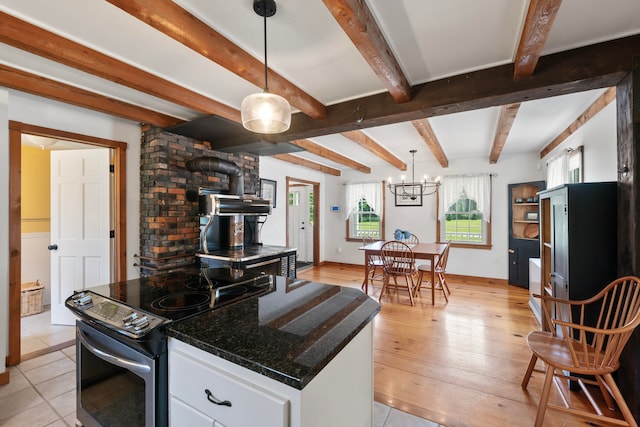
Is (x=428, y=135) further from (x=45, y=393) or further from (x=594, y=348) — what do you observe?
(x=45, y=393)

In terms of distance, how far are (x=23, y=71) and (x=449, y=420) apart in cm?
384

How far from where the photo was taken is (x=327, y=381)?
3.05 feet

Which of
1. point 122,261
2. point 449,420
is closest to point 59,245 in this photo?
point 122,261

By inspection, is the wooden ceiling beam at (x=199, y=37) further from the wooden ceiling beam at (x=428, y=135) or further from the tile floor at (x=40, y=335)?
the tile floor at (x=40, y=335)

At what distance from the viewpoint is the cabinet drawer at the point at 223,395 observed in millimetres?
816

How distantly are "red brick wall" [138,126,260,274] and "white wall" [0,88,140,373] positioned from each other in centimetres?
9

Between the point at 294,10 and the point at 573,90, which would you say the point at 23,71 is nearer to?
the point at 294,10

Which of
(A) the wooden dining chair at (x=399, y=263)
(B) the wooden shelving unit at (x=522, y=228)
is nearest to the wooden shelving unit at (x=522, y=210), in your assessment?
(B) the wooden shelving unit at (x=522, y=228)

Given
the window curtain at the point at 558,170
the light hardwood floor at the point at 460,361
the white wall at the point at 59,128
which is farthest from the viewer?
the window curtain at the point at 558,170

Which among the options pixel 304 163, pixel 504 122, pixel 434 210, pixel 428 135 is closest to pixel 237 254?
pixel 428 135

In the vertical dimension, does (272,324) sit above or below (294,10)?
below

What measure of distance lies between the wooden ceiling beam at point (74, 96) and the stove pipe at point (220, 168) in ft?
1.52

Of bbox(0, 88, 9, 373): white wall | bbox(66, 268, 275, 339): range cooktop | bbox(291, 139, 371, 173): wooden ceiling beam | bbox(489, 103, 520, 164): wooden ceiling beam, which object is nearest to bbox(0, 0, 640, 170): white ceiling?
bbox(0, 88, 9, 373): white wall

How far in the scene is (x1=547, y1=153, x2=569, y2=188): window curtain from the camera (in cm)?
347
